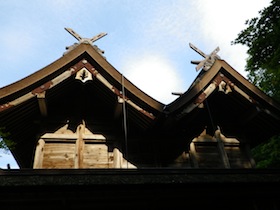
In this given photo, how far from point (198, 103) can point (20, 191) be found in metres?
5.13

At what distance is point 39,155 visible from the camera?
7.20 meters

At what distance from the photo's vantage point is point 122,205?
17.2 feet

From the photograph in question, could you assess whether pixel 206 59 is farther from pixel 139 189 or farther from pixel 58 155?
pixel 139 189

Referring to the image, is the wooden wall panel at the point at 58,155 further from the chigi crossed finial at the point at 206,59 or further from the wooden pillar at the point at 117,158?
the chigi crossed finial at the point at 206,59

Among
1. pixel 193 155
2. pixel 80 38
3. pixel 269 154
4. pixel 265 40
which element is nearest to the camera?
pixel 193 155

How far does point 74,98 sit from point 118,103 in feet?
5.55

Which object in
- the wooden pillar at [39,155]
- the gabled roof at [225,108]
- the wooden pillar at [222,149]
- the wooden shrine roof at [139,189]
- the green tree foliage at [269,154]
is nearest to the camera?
the wooden shrine roof at [139,189]

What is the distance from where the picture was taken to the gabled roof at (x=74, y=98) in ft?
23.7

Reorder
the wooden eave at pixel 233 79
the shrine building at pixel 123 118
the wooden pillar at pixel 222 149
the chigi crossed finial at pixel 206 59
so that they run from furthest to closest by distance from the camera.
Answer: the chigi crossed finial at pixel 206 59 → the wooden eave at pixel 233 79 → the wooden pillar at pixel 222 149 → the shrine building at pixel 123 118

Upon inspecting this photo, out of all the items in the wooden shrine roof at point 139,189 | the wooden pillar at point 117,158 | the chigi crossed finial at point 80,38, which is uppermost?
the chigi crossed finial at point 80,38

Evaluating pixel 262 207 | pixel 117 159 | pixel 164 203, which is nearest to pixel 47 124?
pixel 117 159

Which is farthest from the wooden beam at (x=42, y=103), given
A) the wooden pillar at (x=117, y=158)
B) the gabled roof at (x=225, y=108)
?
the gabled roof at (x=225, y=108)

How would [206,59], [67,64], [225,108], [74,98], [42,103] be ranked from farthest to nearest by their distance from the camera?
[206,59], [225,108], [74,98], [67,64], [42,103]

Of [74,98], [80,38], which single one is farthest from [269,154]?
[80,38]
